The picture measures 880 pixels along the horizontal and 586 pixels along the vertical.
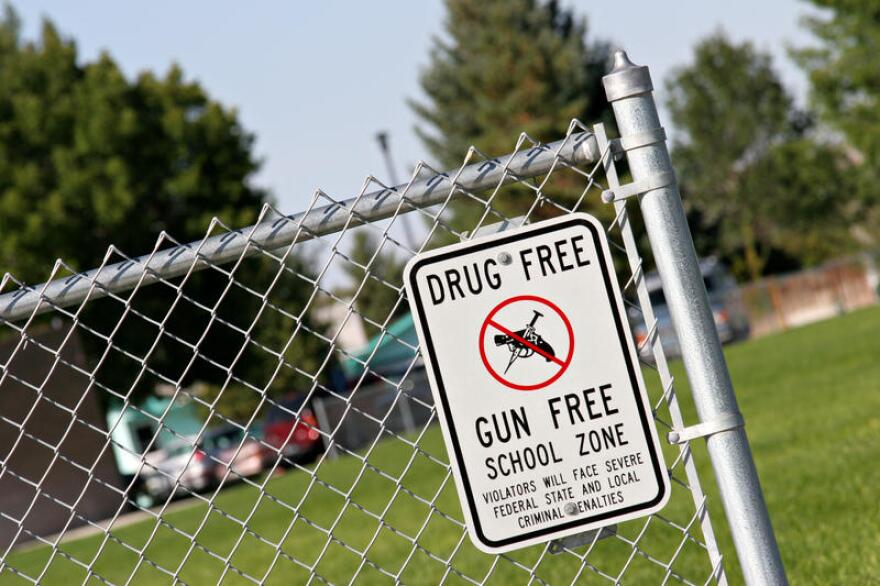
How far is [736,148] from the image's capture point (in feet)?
166

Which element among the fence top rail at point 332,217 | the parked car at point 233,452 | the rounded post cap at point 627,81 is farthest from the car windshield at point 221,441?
the rounded post cap at point 627,81

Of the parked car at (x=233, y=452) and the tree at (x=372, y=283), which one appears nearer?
the parked car at (x=233, y=452)

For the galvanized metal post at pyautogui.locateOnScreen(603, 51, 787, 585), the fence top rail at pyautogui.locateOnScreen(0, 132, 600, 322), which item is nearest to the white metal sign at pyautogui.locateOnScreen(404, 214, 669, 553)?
the galvanized metal post at pyautogui.locateOnScreen(603, 51, 787, 585)

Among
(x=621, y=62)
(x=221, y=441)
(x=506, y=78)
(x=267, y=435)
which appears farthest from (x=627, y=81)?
(x=506, y=78)

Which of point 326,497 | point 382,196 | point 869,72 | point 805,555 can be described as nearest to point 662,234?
point 382,196

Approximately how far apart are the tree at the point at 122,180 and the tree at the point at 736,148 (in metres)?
22.1

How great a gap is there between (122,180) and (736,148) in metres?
27.6

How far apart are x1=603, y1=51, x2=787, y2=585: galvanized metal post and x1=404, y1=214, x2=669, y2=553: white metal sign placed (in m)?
0.12

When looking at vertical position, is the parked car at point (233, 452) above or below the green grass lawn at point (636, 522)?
below

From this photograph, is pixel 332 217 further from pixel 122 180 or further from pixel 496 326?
pixel 122 180

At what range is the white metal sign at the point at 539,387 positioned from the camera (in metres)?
2.52

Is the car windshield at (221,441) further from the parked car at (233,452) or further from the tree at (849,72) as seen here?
the tree at (849,72)

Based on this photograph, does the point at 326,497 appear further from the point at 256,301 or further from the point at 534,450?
the point at 256,301

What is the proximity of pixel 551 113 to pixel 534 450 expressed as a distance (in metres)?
40.5
